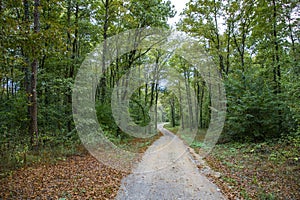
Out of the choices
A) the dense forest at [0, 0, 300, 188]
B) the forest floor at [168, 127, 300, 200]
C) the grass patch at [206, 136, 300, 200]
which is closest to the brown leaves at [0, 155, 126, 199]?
the dense forest at [0, 0, 300, 188]

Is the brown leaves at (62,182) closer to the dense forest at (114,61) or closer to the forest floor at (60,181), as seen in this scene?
the forest floor at (60,181)

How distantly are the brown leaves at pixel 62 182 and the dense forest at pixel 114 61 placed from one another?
766 mm

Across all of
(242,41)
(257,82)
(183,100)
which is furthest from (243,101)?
(183,100)

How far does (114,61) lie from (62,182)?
12.0m

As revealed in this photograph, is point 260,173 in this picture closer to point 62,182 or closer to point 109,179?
point 109,179

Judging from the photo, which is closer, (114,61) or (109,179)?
(109,179)

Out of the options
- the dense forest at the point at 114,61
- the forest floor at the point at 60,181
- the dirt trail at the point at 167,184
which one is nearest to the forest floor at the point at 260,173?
the dirt trail at the point at 167,184

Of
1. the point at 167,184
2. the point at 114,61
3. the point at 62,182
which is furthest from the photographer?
the point at 114,61

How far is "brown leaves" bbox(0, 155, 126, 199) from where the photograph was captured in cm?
432

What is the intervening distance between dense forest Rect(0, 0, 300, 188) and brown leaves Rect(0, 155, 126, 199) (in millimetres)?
766

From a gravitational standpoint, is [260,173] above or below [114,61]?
below

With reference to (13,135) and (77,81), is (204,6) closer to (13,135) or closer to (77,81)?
(77,81)

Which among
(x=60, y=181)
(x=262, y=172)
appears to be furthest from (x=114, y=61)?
(x=262, y=172)

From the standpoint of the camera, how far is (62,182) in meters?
5.04
